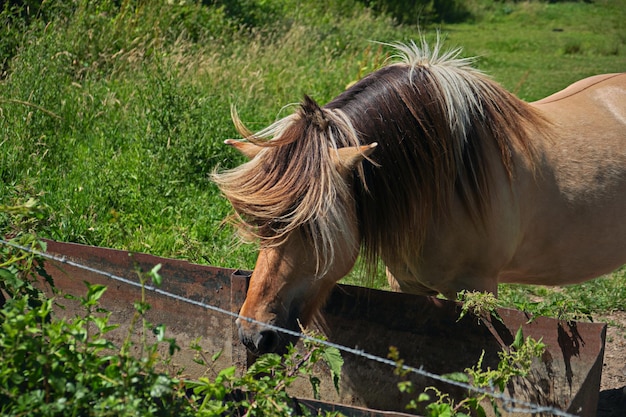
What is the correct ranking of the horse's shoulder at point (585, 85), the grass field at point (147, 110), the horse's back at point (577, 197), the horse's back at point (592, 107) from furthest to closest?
1. the grass field at point (147, 110)
2. the horse's shoulder at point (585, 85)
3. the horse's back at point (592, 107)
4. the horse's back at point (577, 197)

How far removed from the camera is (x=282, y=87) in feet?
27.5

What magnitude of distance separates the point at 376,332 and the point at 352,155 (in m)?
0.85

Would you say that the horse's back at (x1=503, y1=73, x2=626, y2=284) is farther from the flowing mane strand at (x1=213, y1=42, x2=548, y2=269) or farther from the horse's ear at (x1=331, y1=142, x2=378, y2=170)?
the horse's ear at (x1=331, y1=142, x2=378, y2=170)

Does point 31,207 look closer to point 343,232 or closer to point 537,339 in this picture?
point 343,232

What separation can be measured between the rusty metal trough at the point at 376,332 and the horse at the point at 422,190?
27 centimetres

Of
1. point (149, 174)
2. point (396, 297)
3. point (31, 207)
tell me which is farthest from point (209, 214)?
point (31, 207)

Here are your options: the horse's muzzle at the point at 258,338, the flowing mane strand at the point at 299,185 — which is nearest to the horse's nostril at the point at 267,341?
the horse's muzzle at the point at 258,338

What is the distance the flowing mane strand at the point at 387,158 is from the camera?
298cm

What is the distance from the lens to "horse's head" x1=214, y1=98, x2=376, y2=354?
9.66 feet

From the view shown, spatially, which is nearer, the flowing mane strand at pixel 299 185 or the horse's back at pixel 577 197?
the flowing mane strand at pixel 299 185

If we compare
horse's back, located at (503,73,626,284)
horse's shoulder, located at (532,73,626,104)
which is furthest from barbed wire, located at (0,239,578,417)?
horse's shoulder, located at (532,73,626,104)

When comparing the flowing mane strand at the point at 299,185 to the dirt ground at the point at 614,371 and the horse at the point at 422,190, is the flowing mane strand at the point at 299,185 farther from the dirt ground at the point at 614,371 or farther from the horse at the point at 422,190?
the dirt ground at the point at 614,371

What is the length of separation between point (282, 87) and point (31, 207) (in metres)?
5.91

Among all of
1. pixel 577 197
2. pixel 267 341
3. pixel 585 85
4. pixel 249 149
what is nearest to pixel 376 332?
pixel 267 341
